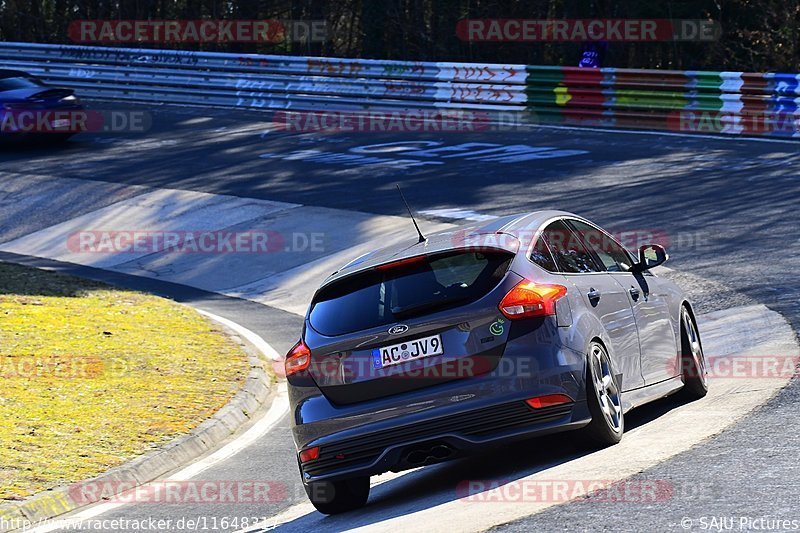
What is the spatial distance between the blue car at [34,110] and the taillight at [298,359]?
20.4 meters

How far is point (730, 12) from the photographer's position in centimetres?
2866

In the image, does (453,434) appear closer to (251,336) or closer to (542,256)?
(542,256)

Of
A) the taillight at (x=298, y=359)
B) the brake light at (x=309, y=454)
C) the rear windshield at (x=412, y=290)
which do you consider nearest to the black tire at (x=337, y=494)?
the brake light at (x=309, y=454)

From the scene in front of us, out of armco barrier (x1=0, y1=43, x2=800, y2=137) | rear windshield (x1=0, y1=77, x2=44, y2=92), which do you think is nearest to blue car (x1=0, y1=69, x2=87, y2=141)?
rear windshield (x1=0, y1=77, x2=44, y2=92)

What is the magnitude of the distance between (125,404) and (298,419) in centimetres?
Answer: 370

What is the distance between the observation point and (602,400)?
752 cm

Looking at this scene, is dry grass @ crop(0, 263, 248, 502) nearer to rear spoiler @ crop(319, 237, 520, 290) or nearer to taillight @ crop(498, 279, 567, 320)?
rear spoiler @ crop(319, 237, 520, 290)

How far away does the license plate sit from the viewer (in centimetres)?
720

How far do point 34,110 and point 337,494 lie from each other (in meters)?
20.9

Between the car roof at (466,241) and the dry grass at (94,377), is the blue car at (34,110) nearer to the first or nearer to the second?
the dry grass at (94,377)

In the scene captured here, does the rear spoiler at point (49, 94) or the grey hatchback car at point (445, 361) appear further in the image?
the rear spoiler at point (49, 94)

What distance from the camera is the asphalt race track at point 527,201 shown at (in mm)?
6777

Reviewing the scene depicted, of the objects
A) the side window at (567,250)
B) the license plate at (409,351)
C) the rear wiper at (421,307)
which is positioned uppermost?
the side window at (567,250)

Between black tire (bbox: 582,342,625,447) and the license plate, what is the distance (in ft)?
2.97
